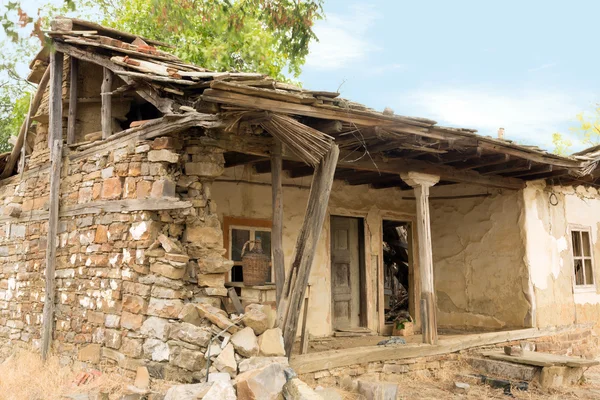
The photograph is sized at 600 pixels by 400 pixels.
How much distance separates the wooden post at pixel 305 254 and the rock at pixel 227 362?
0.54 m

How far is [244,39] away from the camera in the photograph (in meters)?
14.1

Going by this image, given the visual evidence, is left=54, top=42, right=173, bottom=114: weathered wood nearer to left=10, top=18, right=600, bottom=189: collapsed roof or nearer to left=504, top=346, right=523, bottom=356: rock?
left=10, top=18, right=600, bottom=189: collapsed roof

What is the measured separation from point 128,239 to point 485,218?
19.5 ft

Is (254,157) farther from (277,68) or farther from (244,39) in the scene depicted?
(277,68)

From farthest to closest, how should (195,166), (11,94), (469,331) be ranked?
(11,94) < (469,331) < (195,166)

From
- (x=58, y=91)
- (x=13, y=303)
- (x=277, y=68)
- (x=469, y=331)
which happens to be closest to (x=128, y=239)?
(x=58, y=91)

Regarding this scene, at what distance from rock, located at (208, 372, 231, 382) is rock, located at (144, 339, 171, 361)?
2.23 feet

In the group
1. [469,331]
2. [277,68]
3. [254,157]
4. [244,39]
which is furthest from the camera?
[277,68]

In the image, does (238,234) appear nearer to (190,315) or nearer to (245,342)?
(190,315)

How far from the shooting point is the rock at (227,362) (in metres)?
5.05

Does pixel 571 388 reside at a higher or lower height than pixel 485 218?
lower

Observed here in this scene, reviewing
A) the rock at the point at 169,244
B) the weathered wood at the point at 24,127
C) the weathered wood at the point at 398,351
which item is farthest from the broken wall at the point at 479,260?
the weathered wood at the point at 24,127

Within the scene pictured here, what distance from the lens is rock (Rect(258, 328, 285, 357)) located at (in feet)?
17.2

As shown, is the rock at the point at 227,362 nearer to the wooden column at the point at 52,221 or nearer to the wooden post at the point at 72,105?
the wooden column at the point at 52,221
